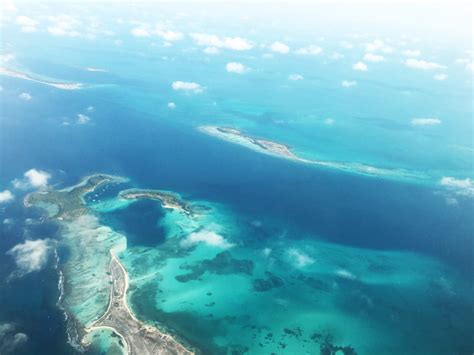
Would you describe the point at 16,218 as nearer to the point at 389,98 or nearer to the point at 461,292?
the point at 461,292

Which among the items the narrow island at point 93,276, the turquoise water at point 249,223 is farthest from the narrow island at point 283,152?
the narrow island at point 93,276

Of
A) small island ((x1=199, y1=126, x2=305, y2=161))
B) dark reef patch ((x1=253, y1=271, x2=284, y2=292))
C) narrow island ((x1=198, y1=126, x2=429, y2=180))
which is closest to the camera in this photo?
dark reef patch ((x1=253, y1=271, x2=284, y2=292))

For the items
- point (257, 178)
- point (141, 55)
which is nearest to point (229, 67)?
point (141, 55)

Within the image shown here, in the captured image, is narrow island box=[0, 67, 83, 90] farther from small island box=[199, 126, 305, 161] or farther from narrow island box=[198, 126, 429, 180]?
small island box=[199, 126, 305, 161]

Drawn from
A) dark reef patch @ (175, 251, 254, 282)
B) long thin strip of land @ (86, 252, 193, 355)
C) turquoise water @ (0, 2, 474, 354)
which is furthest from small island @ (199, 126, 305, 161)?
long thin strip of land @ (86, 252, 193, 355)

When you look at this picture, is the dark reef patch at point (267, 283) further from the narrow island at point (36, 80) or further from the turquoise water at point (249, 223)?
the narrow island at point (36, 80)
